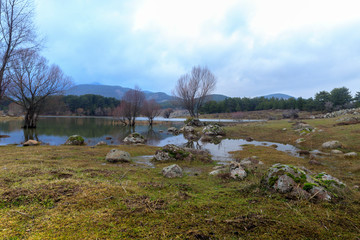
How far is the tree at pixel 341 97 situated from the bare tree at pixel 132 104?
A: 69.4 m

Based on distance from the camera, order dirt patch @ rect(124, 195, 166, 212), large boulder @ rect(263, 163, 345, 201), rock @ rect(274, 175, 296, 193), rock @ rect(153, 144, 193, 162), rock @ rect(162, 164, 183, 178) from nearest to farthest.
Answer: dirt patch @ rect(124, 195, 166, 212) → large boulder @ rect(263, 163, 345, 201) → rock @ rect(274, 175, 296, 193) → rock @ rect(162, 164, 183, 178) → rock @ rect(153, 144, 193, 162)

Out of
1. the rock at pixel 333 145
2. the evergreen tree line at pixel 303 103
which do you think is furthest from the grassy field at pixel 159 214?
the evergreen tree line at pixel 303 103

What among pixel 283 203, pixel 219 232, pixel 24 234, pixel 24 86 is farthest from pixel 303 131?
pixel 24 86

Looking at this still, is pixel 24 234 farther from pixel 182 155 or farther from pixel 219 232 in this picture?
pixel 182 155

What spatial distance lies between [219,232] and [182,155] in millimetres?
8015

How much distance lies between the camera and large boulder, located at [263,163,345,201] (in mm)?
3566

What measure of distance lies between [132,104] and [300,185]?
170 ft

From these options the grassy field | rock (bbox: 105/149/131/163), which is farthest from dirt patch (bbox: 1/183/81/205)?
rock (bbox: 105/149/131/163)

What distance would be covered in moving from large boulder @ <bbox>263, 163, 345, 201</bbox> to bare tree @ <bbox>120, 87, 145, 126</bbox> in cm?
4964

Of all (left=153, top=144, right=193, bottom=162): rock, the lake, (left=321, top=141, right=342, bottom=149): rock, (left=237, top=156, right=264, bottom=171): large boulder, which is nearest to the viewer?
(left=237, top=156, right=264, bottom=171): large boulder

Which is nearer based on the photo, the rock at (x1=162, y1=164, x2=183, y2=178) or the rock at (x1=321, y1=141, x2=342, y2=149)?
the rock at (x1=162, y1=164, x2=183, y2=178)

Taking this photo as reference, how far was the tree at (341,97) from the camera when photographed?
59.2 metres

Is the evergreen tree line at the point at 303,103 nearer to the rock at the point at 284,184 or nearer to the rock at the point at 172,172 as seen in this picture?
the rock at the point at 172,172

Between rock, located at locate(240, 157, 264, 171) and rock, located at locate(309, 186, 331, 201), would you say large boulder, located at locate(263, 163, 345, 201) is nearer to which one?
rock, located at locate(309, 186, 331, 201)
